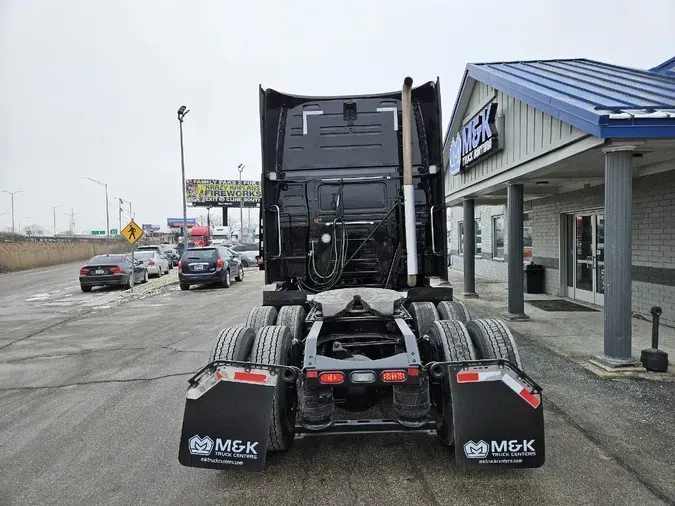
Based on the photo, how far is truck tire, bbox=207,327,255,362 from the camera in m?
3.50

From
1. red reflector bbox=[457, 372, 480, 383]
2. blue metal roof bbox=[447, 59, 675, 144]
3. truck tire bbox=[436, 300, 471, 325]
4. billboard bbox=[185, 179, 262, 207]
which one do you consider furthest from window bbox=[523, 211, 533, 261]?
billboard bbox=[185, 179, 262, 207]

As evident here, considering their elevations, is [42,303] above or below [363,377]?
below

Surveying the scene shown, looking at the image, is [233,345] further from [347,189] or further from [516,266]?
[516,266]

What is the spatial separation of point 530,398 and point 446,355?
64cm

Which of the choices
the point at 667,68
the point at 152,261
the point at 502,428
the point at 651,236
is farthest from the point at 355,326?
the point at 152,261

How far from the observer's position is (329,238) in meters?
5.70

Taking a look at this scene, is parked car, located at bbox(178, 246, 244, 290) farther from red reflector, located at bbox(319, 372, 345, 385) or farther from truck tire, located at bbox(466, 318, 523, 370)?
red reflector, located at bbox(319, 372, 345, 385)

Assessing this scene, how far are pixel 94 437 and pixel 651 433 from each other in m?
4.80

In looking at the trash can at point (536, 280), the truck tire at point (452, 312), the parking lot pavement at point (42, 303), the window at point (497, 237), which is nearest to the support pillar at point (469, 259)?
the trash can at point (536, 280)

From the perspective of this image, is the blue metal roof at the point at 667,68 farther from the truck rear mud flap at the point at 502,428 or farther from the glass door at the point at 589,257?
the truck rear mud flap at the point at 502,428

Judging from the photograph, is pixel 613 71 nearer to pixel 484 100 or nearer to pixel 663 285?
pixel 484 100

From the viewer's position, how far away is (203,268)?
689 inches

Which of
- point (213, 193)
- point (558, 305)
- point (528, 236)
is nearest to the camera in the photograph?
point (558, 305)

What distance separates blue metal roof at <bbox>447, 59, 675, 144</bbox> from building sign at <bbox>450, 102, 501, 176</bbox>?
725 mm
